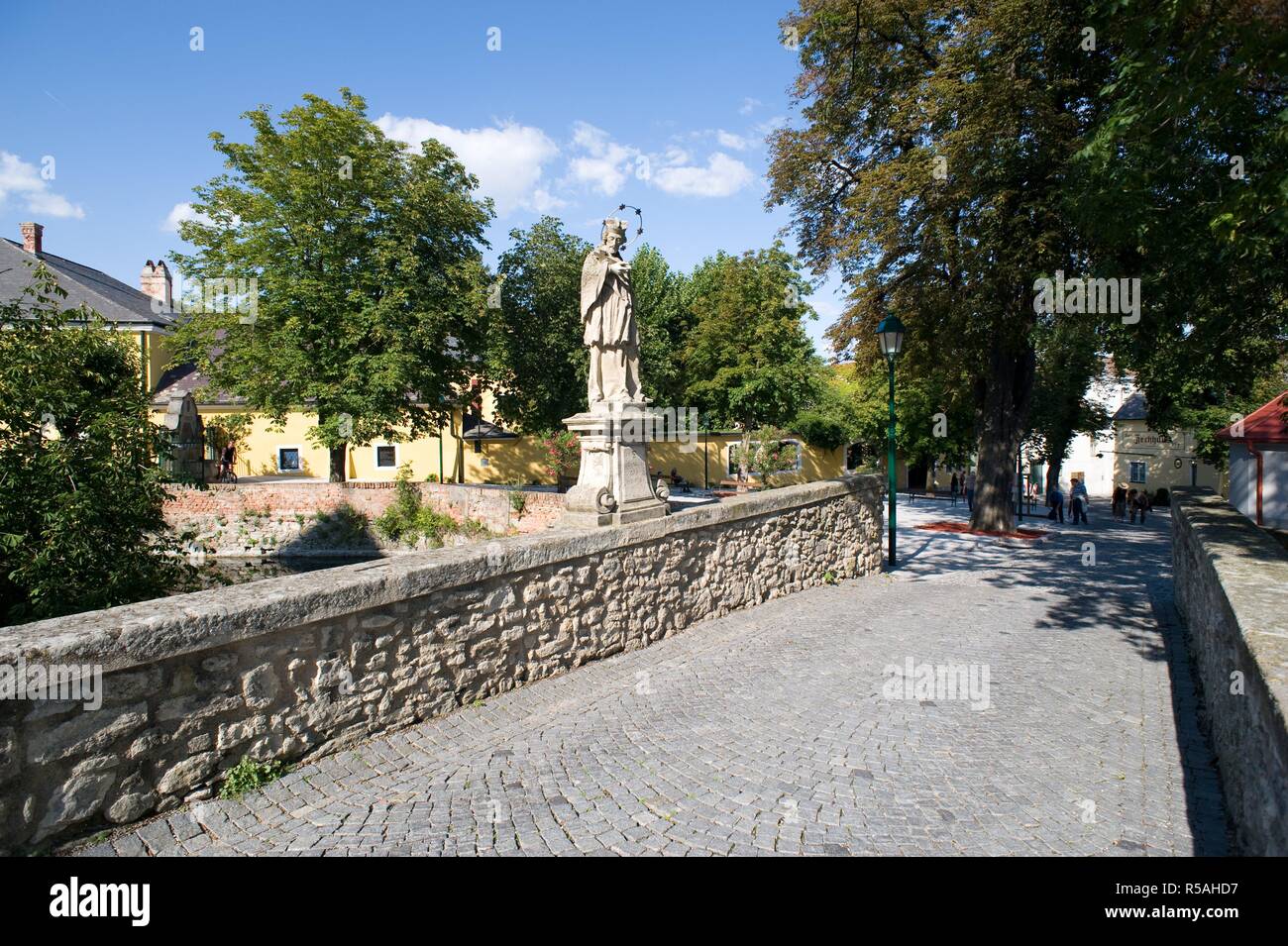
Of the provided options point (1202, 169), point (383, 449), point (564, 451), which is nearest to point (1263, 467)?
point (1202, 169)

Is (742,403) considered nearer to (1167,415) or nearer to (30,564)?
(1167,415)

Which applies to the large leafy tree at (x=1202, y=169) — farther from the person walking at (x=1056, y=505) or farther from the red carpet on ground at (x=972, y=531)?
the person walking at (x=1056, y=505)

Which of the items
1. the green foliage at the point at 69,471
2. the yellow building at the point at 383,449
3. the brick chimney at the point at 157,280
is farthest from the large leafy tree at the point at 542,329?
Answer: the brick chimney at the point at 157,280

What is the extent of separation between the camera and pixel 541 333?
24.0 m

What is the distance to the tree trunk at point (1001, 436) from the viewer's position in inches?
649

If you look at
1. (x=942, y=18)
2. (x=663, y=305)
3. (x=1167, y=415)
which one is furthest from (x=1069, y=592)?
(x=663, y=305)

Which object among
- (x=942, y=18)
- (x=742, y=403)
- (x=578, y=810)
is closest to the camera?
(x=578, y=810)

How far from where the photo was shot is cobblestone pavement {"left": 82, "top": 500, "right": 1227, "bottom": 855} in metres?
3.30

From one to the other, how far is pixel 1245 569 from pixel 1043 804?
2288 millimetres

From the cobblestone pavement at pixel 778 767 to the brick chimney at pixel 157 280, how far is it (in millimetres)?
43867

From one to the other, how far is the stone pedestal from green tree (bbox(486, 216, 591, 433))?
53.5 feet

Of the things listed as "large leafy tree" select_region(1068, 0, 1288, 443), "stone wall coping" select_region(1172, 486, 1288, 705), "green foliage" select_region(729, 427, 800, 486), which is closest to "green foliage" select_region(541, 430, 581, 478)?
"green foliage" select_region(729, 427, 800, 486)

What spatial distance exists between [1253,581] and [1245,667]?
1.50m

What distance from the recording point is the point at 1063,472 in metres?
41.5
